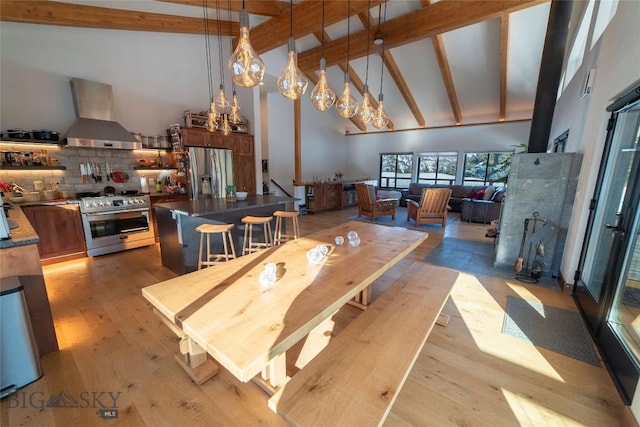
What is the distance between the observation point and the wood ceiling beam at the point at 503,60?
4.85 meters

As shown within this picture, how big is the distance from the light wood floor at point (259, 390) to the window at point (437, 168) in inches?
277

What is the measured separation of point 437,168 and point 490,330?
7.88 meters

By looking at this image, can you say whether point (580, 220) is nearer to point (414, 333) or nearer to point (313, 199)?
point (414, 333)

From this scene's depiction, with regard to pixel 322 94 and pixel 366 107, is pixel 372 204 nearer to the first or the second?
pixel 366 107

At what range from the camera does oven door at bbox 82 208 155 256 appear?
3.72 metres

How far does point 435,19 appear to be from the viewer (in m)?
4.30

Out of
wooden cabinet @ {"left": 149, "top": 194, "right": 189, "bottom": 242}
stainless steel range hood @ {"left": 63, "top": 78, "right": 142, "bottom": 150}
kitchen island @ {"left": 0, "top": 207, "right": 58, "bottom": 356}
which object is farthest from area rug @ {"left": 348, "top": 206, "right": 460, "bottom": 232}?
kitchen island @ {"left": 0, "top": 207, "right": 58, "bottom": 356}

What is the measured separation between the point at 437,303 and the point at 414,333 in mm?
449

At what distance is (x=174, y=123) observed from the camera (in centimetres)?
491

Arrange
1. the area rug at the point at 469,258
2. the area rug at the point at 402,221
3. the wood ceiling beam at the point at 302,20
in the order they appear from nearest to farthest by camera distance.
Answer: the area rug at the point at 469,258 < the wood ceiling beam at the point at 302,20 < the area rug at the point at 402,221

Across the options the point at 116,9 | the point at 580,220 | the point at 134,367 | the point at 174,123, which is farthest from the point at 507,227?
the point at 116,9

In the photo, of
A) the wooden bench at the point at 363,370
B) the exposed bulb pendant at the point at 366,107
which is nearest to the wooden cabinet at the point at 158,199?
the exposed bulb pendant at the point at 366,107

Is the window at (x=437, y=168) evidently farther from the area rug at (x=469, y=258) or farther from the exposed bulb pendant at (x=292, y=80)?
the exposed bulb pendant at (x=292, y=80)

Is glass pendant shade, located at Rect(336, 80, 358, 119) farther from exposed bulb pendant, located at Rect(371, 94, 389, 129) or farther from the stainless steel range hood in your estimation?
the stainless steel range hood
